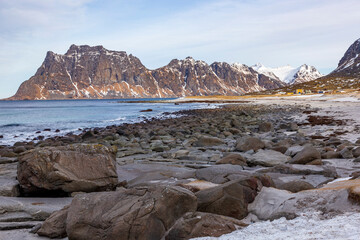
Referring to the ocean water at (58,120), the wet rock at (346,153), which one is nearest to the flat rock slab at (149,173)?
the wet rock at (346,153)

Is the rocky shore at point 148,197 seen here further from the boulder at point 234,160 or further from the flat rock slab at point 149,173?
the boulder at point 234,160

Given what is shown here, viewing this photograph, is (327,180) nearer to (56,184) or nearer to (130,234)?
(130,234)

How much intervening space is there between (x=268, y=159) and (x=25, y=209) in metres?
5.94

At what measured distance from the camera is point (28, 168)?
4879 millimetres

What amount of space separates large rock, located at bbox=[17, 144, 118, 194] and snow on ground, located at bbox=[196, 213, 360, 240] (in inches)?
121

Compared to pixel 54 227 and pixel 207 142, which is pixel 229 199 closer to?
pixel 54 227

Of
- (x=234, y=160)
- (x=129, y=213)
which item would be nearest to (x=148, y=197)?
(x=129, y=213)

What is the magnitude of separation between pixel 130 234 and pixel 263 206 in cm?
187

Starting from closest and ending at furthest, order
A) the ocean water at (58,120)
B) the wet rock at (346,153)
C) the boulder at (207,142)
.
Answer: the wet rock at (346,153)
the boulder at (207,142)
the ocean water at (58,120)

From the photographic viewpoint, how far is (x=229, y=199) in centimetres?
366

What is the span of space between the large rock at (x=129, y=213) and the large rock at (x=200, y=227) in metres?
0.23

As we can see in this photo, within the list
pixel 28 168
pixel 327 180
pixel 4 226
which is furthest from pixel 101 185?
pixel 327 180

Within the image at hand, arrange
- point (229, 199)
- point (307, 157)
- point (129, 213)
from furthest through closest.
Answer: point (307, 157) → point (229, 199) → point (129, 213)

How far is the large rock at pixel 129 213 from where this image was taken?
10.2 ft
